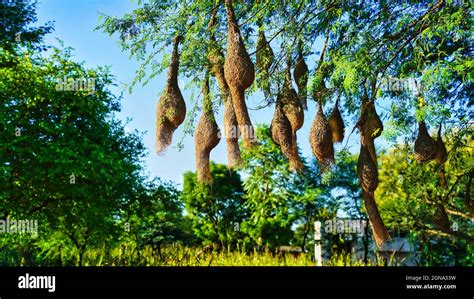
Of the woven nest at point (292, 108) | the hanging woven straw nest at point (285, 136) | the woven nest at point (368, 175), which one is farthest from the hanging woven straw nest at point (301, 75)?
the woven nest at point (368, 175)

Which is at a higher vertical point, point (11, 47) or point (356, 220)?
point (11, 47)

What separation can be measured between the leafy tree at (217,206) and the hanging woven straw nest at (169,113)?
19278mm

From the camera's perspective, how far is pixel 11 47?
14523mm

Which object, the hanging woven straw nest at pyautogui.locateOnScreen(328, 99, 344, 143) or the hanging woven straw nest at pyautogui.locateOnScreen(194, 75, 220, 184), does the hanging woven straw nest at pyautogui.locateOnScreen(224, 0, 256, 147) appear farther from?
the hanging woven straw nest at pyautogui.locateOnScreen(328, 99, 344, 143)

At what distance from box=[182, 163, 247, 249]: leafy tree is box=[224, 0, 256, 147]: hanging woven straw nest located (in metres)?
Result: 19.6

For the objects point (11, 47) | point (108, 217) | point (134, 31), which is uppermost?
point (11, 47)

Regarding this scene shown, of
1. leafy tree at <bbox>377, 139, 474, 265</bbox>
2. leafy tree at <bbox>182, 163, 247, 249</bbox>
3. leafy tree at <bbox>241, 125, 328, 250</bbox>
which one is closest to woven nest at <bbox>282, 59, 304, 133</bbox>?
leafy tree at <bbox>377, 139, 474, 265</bbox>

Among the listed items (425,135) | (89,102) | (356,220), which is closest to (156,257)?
(89,102)

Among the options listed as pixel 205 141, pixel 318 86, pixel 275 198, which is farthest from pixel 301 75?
pixel 275 198

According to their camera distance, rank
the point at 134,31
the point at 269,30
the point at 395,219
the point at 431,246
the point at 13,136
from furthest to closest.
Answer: the point at 431,246 < the point at 395,219 < the point at 13,136 < the point at 269,30 < the point at 134,31

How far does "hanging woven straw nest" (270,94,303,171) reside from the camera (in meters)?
3.68

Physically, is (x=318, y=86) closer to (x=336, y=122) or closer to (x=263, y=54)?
(x=336, y=122)
